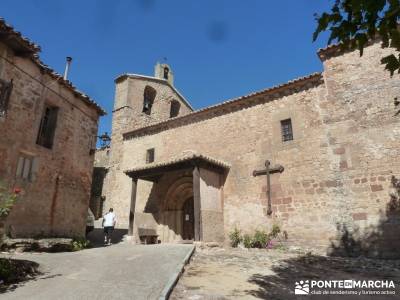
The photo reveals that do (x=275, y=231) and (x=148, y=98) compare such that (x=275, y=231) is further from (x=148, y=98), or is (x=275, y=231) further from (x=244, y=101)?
(x=148, y=98)

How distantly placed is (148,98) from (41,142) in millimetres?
11169

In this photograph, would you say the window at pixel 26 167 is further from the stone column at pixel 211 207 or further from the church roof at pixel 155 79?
the church roof at pixel 155 79

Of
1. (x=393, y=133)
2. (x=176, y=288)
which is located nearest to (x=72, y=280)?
(x=176, y=288)

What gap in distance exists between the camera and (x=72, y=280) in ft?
17.3

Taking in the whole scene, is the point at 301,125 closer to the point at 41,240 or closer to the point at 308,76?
the point at 308,76

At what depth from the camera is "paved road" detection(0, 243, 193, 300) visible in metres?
4.39

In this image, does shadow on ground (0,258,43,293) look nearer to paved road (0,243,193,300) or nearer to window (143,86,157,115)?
paved road (0,243,193,300)

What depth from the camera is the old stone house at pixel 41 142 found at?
8.49m

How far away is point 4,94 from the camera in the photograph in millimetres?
8391

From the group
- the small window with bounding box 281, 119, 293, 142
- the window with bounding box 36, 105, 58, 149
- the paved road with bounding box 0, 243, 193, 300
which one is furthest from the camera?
the small window with bounding box 281, 119, 293, 142

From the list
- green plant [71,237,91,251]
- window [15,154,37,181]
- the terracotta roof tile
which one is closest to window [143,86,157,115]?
the terracotta roof tile

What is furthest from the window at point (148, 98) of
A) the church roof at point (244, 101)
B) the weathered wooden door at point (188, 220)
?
the weathered wooden door at point (188, 220)

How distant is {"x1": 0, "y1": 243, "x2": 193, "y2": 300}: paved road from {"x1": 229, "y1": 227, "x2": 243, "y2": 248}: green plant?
333 cm

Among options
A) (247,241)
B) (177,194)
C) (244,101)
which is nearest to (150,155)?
(177,194)
